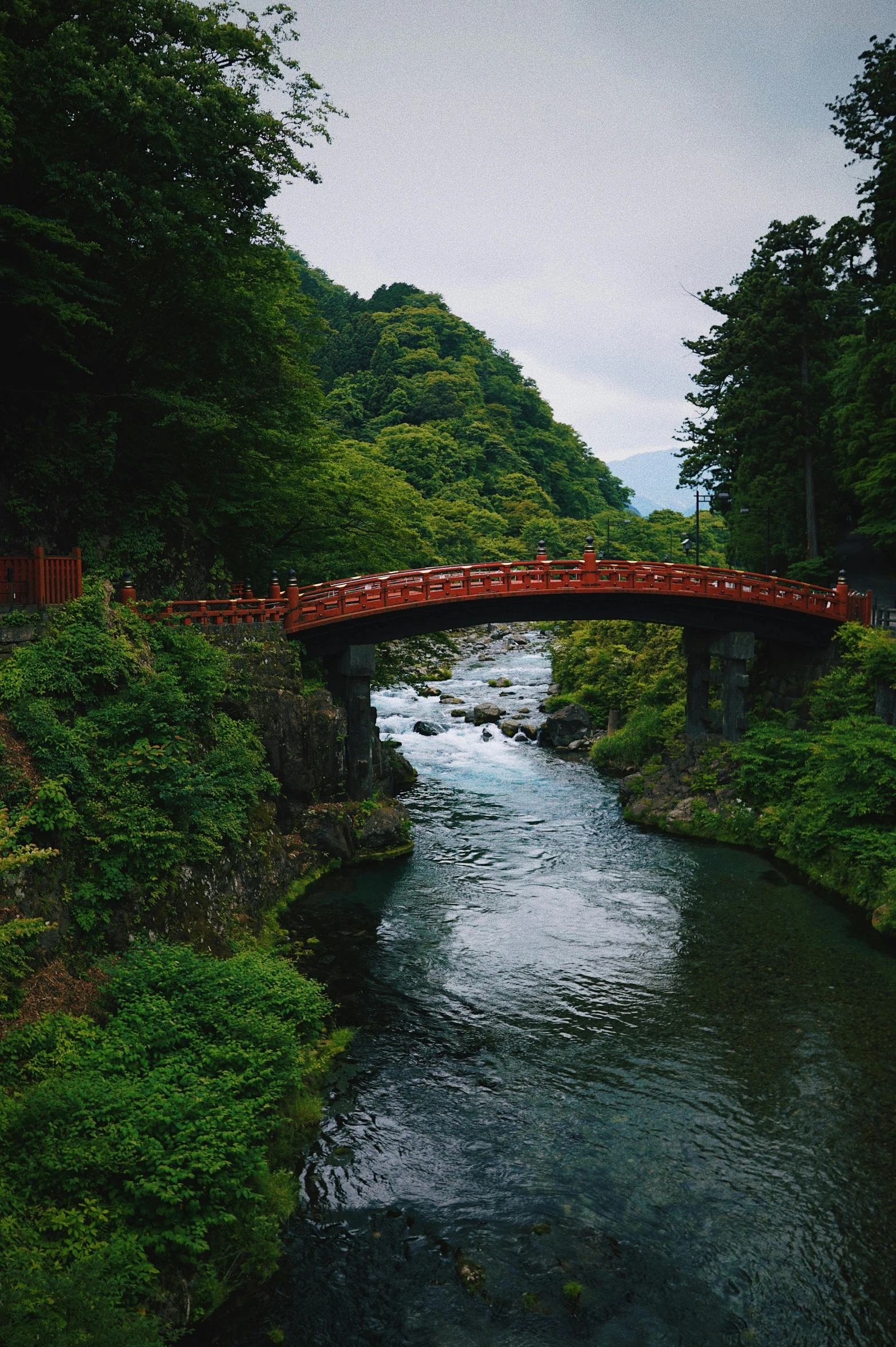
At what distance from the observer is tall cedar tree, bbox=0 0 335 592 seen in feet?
63.1

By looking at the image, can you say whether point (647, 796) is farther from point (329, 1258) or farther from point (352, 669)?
point (329, 1258)

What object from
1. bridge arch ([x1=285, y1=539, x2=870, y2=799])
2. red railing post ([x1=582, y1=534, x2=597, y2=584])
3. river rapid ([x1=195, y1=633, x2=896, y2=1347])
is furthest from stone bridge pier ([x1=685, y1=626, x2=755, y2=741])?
river rapid ([x1=195, y1=633, x2=896, y2=1347])

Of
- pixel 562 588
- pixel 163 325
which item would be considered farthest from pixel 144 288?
pixel 562 588

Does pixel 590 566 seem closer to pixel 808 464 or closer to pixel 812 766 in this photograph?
pixel 812 766

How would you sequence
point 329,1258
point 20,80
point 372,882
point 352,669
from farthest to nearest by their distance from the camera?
1. point 352,669
2. point 372,882
3. point 20,80
4. point 329,1258

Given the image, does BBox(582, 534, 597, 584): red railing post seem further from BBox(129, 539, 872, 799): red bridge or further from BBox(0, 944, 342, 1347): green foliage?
BBox(0, 944, 342, 1347): green foliage

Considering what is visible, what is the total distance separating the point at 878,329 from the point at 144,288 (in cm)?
2269

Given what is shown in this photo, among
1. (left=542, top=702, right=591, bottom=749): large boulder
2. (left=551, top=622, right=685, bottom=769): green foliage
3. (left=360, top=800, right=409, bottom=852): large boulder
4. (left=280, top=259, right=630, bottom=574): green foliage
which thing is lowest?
(left=360, top=800, right=409, bottom=852): large boulder

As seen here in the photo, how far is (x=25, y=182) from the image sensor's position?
66.4ft

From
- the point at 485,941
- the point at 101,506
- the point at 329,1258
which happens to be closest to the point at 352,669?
the point at 101,506

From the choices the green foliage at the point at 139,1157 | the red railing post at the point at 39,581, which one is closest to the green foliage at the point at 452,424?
the red railing post at the point at 39,581

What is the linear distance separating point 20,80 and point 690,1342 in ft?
79.4

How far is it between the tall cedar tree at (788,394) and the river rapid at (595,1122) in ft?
57.6

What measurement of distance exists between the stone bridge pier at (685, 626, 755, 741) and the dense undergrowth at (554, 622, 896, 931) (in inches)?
28.9
